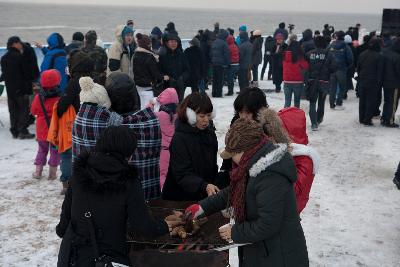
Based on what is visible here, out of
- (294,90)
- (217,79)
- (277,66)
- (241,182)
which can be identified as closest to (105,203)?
(241,182)

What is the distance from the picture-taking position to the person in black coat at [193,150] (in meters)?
3.78

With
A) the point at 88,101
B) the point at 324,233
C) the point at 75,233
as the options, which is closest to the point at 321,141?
the point at 324,233

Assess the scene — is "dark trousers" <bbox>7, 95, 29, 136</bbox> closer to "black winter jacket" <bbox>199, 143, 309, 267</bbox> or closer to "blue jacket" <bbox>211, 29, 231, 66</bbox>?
"blue jacket" <bbox>211, 29, 231, 66</bbox>

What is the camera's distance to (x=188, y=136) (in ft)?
12.6

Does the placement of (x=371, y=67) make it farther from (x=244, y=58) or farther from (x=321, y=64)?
(x=244, y=58)

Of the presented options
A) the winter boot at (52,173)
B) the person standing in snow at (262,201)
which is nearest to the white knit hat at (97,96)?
the person standing in snow at (262,201)

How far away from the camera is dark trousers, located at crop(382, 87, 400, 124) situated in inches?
403

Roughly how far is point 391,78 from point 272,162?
27.7ft

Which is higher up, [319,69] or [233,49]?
[233,49]

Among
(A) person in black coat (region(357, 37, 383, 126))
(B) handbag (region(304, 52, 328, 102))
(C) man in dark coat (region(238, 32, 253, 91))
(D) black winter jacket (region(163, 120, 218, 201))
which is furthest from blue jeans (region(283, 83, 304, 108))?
(D) black winter jacket (region(163, 120, 218, 201))

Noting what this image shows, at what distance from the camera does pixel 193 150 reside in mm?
3859

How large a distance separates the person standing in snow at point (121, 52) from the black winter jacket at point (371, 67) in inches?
195

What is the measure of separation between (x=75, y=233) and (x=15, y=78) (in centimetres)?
692

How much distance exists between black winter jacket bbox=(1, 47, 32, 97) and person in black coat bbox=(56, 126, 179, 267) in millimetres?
6768
